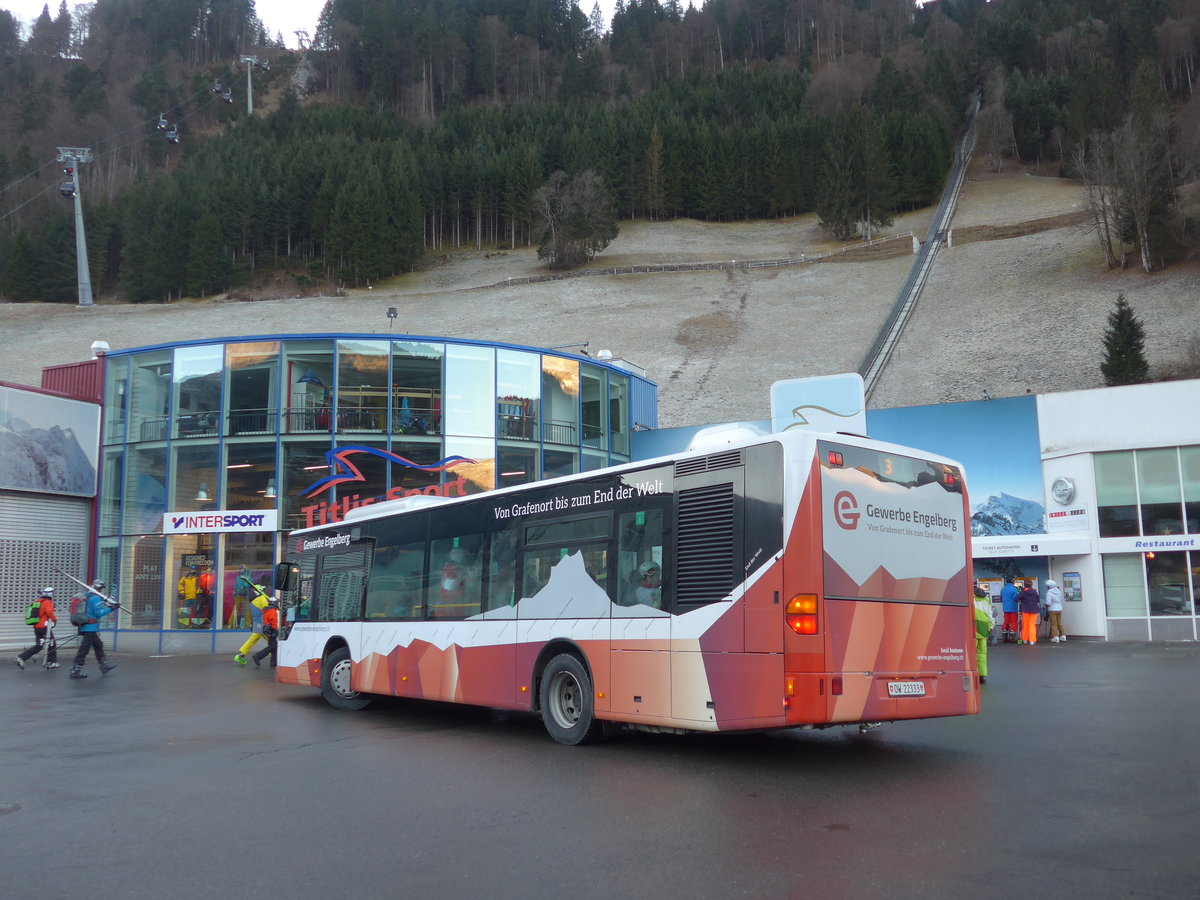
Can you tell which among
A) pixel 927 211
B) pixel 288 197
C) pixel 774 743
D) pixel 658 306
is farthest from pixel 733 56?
pixel 774 743

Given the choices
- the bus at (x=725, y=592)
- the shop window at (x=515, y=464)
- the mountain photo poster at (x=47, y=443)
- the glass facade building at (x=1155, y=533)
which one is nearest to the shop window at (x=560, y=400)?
the shop window at (x=515, y=464)

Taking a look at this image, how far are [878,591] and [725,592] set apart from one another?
1.31 meters

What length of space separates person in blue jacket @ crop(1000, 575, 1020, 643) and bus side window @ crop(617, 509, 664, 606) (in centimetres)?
1794

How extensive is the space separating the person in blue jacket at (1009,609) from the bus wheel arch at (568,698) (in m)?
17.6

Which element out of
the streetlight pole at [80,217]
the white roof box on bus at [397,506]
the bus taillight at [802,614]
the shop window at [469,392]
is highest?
the streetlight pole at [80,217]

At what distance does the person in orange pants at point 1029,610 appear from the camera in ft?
79.3

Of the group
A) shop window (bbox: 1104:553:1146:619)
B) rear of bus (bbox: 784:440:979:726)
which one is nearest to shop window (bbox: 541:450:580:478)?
shop window (bbox: 1104:553:1146:619)

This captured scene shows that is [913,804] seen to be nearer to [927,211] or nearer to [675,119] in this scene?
[927,211]

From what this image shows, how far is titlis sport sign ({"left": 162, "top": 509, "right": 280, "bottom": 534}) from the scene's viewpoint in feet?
87.4

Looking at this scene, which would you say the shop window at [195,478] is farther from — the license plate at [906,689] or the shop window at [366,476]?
the license plate at [906,689]

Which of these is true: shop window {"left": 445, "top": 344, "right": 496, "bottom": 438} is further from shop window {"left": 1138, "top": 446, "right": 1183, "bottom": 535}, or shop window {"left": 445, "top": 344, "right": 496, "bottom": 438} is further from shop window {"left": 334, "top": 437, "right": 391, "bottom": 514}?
Result: shop window {"left": 1138, "top": 446, "right": 1183, "bottom": 535}

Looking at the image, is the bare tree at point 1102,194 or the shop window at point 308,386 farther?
the bare tree at point 1102,194

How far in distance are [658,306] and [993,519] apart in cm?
3824

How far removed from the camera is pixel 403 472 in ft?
91.4
